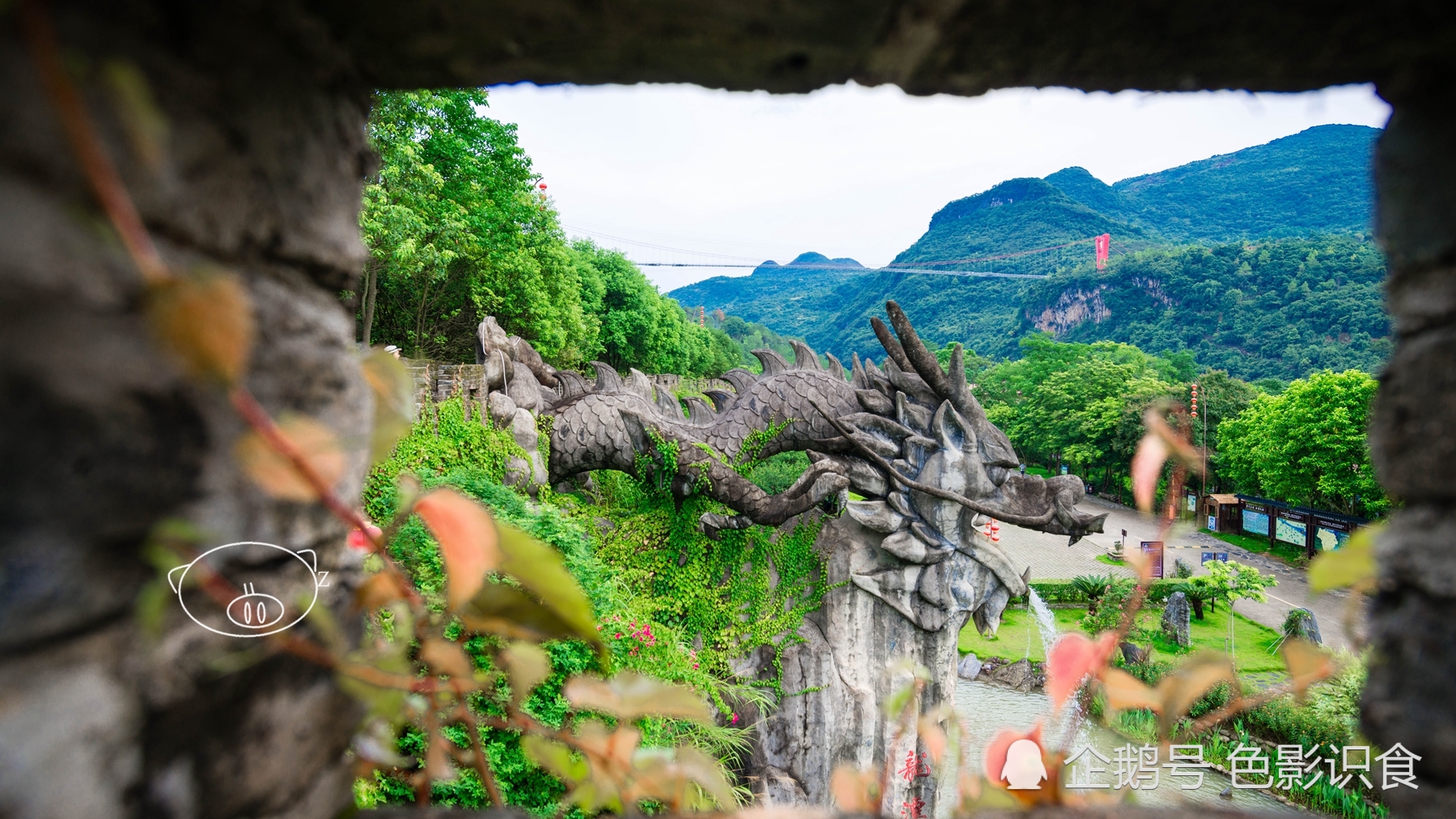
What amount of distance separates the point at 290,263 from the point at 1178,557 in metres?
20.4

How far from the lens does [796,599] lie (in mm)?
5973

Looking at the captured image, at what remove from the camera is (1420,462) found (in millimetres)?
784

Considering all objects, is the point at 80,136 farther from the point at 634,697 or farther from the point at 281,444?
the point at 634,697

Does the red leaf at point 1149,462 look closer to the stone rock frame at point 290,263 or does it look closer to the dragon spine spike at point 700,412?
the stone rock frame at point 290,263

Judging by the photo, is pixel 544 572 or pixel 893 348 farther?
pixel 893 348

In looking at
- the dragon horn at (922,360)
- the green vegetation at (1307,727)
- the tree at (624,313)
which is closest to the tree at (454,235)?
the tree at (624,313)

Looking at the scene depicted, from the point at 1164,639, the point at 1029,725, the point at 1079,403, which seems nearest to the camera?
the point at 1029,725

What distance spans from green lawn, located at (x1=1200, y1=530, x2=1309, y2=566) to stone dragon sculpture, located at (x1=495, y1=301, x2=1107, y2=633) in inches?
Result: 548

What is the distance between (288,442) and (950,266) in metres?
79.6

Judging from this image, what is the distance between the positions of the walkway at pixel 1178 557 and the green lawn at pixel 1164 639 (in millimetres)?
506

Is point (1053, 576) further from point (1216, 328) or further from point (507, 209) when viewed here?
point (1216, 328)

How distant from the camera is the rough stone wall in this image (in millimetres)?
478

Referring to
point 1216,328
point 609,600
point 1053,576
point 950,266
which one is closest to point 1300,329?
point 1216,328

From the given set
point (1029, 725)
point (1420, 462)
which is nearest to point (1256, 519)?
point (1029, 725)
